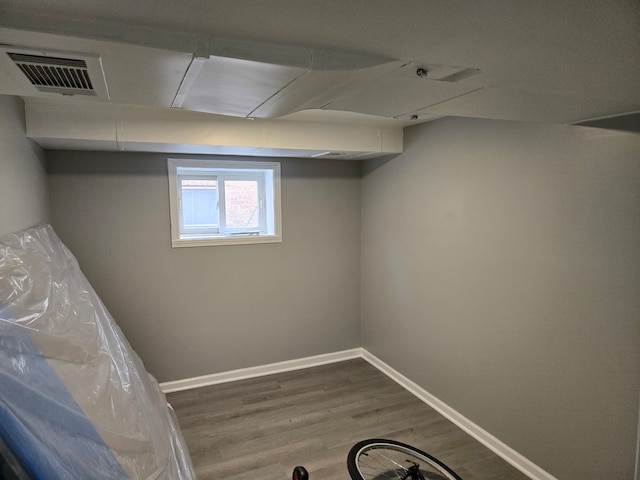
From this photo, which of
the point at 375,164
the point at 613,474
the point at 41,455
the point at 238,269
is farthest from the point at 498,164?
the point at 41,455

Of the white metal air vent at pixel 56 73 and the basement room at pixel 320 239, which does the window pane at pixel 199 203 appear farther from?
the white metal air vent at pixel 56 73

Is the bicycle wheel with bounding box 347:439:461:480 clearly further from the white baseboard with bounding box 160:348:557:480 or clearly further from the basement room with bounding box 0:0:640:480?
the white baseboard with bounding box 160:348:557:480

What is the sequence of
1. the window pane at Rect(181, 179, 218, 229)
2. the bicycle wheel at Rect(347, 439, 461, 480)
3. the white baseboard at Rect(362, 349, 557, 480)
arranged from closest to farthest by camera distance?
the bicycle wheel at Rect(347, 439, 461, 480)
the white baseboard at Rect(362, 349, 557, 480)
the window pane at Rect(181, 179, 218, 229)

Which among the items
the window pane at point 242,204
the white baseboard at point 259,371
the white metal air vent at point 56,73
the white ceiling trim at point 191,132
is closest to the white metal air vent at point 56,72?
the white metal air vent at point 56,73

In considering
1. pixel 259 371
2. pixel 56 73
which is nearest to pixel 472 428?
pixel 259 371

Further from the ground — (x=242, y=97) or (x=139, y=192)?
(x=242, y=97)

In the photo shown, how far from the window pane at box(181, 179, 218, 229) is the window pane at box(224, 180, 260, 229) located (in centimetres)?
12

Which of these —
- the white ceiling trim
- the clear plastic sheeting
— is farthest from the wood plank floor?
the white ceiling trim

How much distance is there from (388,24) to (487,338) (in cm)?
229

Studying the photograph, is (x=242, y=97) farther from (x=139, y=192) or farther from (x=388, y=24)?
(x=139, y=192)

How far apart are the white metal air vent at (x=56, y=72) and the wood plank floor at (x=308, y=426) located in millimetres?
2196

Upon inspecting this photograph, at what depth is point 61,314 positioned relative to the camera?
1.64 metres

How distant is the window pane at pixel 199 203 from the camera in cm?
351

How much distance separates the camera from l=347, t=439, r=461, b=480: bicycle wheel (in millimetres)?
2189
